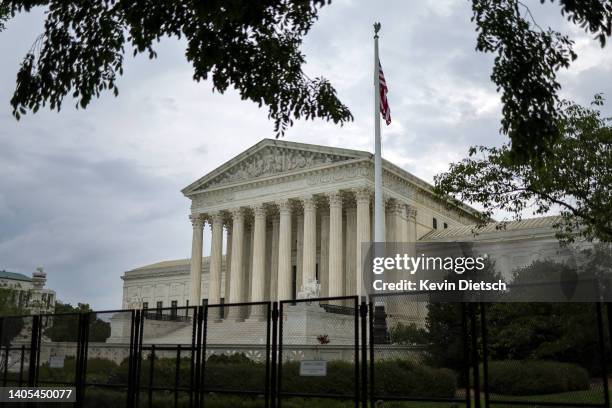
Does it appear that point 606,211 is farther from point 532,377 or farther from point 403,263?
point 403,263

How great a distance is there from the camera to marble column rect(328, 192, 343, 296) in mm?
55281

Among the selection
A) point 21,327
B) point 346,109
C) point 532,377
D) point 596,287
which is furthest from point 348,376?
point 21,327

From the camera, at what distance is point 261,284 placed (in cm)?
6144

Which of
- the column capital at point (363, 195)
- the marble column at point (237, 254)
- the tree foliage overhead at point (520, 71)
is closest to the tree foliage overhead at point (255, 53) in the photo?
the tree foliage overhead at point (520, 71)

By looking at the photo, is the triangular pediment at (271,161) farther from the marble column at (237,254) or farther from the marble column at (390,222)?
the marble column at (390,222)

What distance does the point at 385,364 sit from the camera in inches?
460

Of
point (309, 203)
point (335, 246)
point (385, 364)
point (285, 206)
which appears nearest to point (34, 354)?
point (385, 364)

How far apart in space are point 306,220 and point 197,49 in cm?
4491

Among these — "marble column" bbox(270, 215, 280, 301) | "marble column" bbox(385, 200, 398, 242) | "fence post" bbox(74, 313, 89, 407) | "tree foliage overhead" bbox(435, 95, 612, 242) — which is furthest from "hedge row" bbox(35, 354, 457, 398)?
"marble column" bbox(270, 215, 280, 301)

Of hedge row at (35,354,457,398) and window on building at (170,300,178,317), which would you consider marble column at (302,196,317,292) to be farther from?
hedge row at (35,354,457,398)

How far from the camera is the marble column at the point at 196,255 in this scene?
6569 cm

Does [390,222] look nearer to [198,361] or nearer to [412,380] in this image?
[198,361]

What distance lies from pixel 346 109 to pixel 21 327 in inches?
459

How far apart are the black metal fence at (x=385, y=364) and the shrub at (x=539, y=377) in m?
0.02
